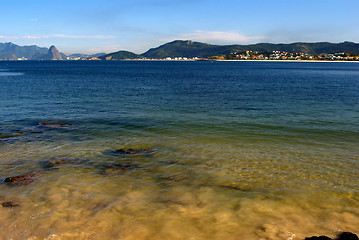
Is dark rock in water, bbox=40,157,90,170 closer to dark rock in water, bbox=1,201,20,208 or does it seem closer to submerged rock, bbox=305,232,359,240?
dark rock in water, bbox=1,201,20,208

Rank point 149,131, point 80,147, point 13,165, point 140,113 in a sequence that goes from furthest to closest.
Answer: point 140,113
point 149,131
point 80,147
point 13,165

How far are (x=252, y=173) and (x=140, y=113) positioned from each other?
21.4m

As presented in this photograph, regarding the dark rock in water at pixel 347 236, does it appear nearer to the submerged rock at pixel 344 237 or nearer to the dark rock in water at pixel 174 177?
the submerged rock at pixel 344 237

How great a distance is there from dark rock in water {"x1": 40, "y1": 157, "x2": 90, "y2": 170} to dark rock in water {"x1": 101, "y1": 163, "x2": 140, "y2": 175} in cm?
196

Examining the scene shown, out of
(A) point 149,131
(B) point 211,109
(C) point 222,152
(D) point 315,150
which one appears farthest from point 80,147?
(B) point 211,109

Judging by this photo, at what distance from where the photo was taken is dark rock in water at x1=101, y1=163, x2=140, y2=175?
15273 mm

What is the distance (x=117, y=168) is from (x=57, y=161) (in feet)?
14.3

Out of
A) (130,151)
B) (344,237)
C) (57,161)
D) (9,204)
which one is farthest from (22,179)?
(344,237)

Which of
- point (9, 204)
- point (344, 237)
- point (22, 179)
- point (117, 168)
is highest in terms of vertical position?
point (344, 237)

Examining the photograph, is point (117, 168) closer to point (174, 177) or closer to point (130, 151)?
point (130, 151)

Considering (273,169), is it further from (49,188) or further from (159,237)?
(49,188)

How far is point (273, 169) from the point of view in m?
15.7

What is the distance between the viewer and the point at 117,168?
15.9 meters

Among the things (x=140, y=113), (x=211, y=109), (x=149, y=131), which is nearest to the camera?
(x=149, y=131)
